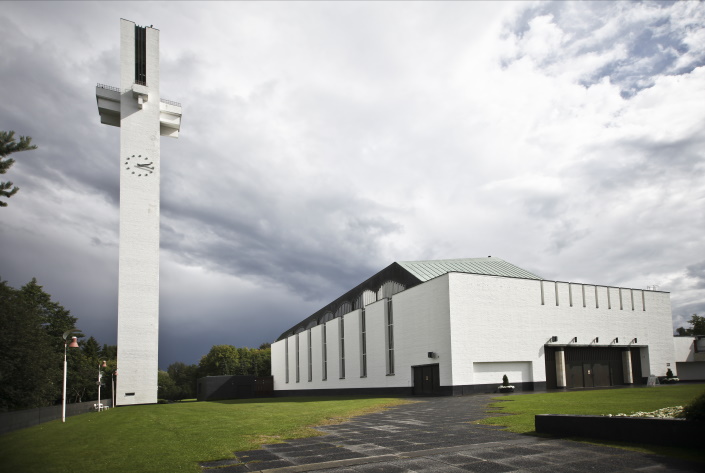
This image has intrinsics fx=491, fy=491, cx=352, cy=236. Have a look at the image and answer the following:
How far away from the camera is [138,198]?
4734cm

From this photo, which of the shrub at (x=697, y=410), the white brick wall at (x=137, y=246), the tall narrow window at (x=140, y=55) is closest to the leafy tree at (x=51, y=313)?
the white brick wall at (x=137, y=246)

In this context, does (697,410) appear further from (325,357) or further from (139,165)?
(325,357)

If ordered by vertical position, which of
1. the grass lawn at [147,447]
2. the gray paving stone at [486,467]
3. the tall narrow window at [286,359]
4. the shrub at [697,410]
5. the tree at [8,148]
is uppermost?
the tree at [8,148]

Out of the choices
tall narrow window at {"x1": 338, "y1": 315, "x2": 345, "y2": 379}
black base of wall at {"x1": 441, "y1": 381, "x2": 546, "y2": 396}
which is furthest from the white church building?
tall narrow window at {"x1": 338, "y1": 315, "x2": 345, "y2": 379}

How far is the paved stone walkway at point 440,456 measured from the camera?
895 centimetres

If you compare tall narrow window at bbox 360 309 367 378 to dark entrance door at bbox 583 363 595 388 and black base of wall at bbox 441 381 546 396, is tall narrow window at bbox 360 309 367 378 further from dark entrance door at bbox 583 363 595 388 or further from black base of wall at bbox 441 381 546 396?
dark entrance door at bbox 583 363 595 388

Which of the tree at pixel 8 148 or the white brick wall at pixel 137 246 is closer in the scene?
the tree at pixel 8 148

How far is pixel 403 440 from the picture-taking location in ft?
40.9

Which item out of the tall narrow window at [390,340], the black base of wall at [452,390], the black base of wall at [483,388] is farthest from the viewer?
the tall narrow window at [390,340]

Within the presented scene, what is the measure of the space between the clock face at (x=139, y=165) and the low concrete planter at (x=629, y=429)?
4479 cm

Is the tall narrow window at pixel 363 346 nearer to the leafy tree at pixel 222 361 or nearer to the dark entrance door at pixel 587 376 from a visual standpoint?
the dark entrance door at pixel 587 376

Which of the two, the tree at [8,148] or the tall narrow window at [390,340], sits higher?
the tree at [8,148]

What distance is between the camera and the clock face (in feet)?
156

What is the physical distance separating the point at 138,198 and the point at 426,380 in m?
31.6
